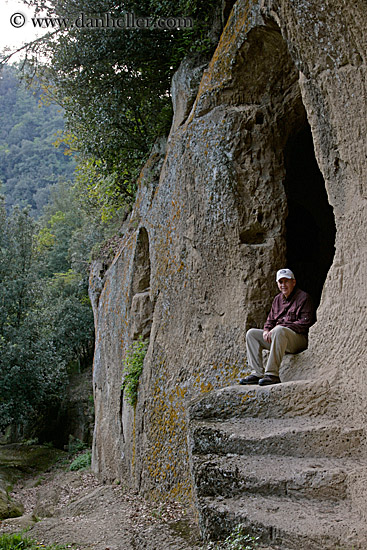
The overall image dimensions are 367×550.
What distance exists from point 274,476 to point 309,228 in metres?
6.80

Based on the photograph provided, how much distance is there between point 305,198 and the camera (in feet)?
35.3

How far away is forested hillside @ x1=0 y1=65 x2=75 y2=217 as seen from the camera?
65.4m

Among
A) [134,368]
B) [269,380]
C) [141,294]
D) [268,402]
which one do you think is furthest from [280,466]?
[141,294]

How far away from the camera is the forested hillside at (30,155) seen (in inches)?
2576

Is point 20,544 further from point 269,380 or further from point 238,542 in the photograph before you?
point 269,380

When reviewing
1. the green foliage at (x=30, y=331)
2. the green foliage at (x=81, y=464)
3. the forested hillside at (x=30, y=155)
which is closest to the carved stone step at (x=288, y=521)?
the green foliage at (x=81, y=464)

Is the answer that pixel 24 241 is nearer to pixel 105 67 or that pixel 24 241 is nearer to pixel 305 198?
pixel 105 67

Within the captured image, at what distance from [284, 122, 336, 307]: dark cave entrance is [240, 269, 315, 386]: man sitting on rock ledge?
4098 mm

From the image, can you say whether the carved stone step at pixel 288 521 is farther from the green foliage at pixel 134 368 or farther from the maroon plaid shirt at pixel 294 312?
the green foliage at pixel 134 368

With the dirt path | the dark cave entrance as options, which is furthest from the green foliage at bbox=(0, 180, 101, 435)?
the dark cave entrance

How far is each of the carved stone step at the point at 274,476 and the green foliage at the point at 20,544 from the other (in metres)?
2.61

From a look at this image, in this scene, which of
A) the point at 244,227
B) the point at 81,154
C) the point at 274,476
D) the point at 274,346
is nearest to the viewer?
the point at 274,476

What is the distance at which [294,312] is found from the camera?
6.39 meters

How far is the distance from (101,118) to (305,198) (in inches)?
199
